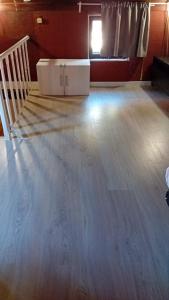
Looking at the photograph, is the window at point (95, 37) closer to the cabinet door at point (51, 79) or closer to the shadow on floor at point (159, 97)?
the cabinet door at point (51, 79)

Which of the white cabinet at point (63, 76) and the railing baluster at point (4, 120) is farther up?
the white cabinet at point (63, 76)

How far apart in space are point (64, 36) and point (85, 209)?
12.2ft

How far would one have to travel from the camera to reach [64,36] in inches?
178

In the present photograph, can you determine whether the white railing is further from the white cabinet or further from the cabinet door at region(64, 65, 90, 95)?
the cabinet door at region(64, 65, 90, 95)

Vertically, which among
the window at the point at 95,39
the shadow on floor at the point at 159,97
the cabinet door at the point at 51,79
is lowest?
the shadow on floor at the point at 159,97

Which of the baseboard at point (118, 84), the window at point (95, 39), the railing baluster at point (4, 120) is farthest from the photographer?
the baseboard at point (118, 84)

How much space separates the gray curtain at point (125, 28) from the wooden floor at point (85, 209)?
5.57ft

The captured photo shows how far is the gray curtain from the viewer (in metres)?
4.21

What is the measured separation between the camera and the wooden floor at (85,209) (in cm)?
148

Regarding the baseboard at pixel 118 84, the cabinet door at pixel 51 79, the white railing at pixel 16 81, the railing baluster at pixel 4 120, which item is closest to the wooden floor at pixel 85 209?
the railing baluster at pixel 4 120

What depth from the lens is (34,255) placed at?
5.38ft

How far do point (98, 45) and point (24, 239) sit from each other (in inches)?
164

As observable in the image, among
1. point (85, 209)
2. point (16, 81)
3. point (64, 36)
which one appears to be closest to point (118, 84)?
point (64, 36)

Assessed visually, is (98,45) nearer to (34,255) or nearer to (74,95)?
(74,95)
